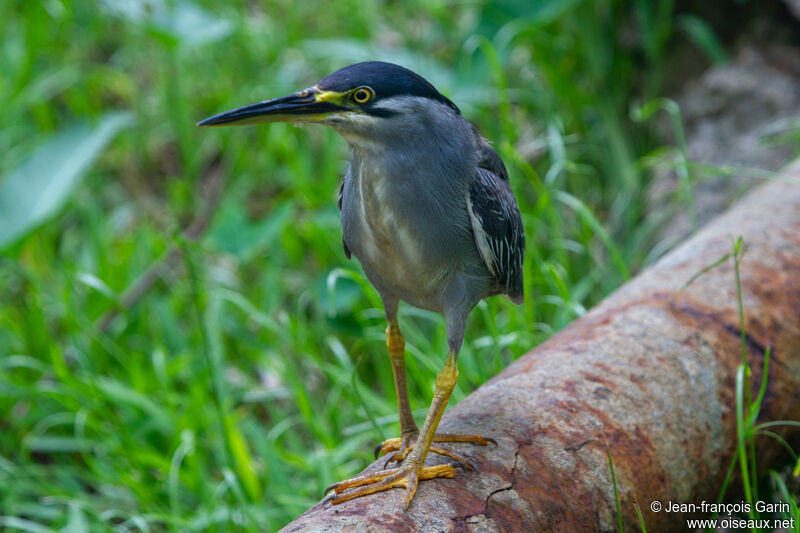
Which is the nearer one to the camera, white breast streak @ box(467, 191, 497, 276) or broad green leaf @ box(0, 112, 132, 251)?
white breast streak @ box(467, 191, 497, 276)

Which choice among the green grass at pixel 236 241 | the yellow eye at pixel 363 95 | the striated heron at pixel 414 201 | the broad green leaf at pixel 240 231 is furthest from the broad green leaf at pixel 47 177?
the yellow eye at pixel 363 95

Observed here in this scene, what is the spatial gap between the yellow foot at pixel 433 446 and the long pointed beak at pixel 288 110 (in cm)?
91

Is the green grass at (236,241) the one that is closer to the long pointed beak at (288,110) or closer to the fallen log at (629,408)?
the fallen log at (629,408)

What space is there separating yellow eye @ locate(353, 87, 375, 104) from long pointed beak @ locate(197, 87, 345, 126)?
44 mm

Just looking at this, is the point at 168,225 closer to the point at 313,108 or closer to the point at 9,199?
the point at 9,199

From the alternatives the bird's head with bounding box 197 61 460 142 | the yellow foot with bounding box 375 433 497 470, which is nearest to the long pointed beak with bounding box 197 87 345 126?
the bird's head with bounding box 197 61 460 142

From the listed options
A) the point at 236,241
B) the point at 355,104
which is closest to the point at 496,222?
the point at 355,104

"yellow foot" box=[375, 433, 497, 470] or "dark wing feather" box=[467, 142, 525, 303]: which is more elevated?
"dark wing feather" box=[467, 142, 525, 303]

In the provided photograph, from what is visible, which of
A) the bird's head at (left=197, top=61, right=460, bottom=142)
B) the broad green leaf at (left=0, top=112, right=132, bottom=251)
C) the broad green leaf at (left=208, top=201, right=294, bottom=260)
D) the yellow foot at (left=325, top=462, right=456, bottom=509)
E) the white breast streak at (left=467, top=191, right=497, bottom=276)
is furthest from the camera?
the broad green leaf at (left=0, top=112, right=132, bottom=251)

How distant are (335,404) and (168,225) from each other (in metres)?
2.32

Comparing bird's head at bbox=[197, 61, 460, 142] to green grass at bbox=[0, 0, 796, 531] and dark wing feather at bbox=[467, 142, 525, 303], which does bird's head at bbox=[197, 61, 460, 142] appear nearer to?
dark wing feather at bbox=[467, 142, 525, 303]

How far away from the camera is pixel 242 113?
2139 mm

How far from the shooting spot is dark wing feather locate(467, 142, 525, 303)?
2.41 meters

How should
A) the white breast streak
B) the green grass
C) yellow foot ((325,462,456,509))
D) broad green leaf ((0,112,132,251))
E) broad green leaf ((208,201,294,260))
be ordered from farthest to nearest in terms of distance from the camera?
1. broad green leaf ((0,112,132,251))
2. broad green leaf ((208,201,294,260))
3. the green grass
4. the white breast streak
5. yellow foot ((325,462,456,509))
